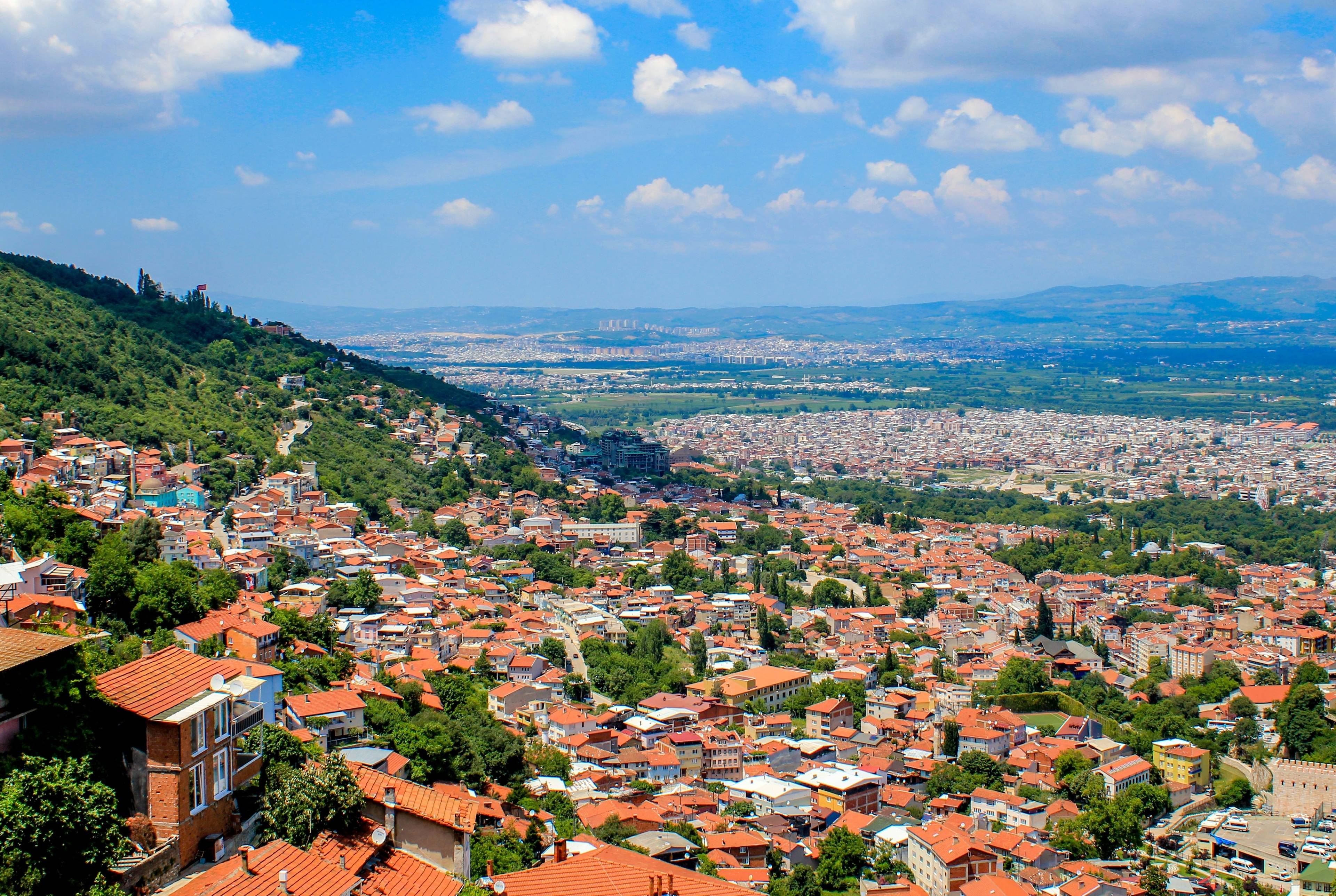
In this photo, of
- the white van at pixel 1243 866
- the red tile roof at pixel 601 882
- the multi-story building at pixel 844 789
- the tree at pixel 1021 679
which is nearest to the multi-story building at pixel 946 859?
the multi-story building at pixel 844 789

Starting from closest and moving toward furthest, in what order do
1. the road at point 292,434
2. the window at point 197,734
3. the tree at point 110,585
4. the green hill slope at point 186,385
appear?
the window at point 197,734
the tree at point 110,585
the green hill slope at point 186,385
the road at point 292,434


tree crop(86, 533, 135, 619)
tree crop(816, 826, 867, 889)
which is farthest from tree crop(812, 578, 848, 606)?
tree crop(86, 533, 135, 619)

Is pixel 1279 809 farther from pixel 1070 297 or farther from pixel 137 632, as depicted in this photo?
pixel 1070 297

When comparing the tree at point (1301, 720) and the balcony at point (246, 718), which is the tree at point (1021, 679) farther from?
the balcony at point (246, 718)

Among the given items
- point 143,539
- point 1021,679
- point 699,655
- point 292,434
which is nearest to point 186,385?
point 292,434

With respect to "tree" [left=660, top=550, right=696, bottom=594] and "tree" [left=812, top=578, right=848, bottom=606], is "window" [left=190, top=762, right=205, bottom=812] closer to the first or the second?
"tree" [left=660, top=550, right=696, bottom=594]

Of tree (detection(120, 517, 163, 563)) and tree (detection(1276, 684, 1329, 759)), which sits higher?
tree (detection(120, 517, 163, 563))
